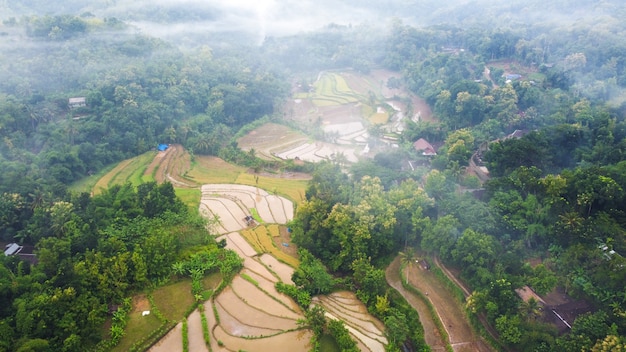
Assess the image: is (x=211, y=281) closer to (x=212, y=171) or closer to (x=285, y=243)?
(x=285, y=243)

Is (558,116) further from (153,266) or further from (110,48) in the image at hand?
(110,48)

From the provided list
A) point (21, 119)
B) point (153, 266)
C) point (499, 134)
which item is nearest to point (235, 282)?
point (153, 266)

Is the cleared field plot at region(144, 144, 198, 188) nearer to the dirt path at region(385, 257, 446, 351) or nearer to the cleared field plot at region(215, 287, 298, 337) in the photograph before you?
the cleared field plot at region(215, 287, 298, 337)

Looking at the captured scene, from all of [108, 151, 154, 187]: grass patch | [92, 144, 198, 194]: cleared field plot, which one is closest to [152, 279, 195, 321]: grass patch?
[92, 144, 198, 194]: cleared field plot

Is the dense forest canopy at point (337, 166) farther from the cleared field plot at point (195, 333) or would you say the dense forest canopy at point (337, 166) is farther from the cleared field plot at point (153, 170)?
the cleared field plot at point (195, 333)

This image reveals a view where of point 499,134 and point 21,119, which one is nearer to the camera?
point 21,119

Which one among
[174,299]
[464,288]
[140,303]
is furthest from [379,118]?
[140,303]
